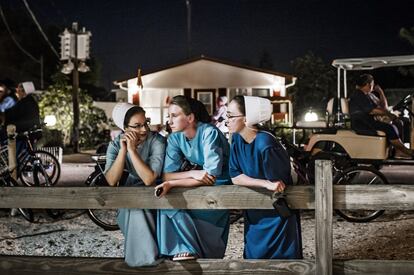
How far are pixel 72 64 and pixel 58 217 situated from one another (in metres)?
12.3

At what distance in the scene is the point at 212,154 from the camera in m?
4.38

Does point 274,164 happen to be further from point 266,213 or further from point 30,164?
point 30,164

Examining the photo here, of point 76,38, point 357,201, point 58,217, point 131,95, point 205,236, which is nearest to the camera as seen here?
point 357,201

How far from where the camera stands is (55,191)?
4.49 meters

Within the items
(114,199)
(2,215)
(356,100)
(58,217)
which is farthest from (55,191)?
(356,100)

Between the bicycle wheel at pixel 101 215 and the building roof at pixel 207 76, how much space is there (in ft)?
54.5

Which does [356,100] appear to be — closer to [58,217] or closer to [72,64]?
[58,217]

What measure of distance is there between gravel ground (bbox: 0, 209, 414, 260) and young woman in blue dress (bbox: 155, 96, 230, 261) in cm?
199

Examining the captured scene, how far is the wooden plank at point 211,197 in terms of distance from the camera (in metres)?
4.14

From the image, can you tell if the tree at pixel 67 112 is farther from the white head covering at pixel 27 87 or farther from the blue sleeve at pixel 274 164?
the blue sleeve at pixel 274 164

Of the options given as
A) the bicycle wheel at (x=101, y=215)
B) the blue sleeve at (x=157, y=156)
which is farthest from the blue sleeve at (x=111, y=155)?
the bicycle wheel at (x=101, y=215)

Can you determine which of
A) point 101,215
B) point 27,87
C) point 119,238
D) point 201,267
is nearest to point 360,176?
point 119,238

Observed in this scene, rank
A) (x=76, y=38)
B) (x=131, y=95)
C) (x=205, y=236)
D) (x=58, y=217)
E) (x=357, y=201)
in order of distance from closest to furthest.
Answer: (x=357, y=201)
(x=205, y=236)
(x=58, y=217)
(x=76, y=38)
(x=131, y=95)

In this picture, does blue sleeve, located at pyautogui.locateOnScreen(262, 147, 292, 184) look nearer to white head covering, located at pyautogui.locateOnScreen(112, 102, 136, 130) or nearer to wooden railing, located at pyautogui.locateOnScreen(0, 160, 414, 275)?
wooden railing, located at pyautogui.locateOnScreen(0, 160, 414, 275)
